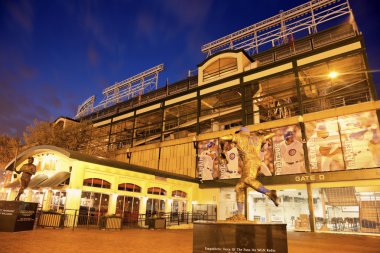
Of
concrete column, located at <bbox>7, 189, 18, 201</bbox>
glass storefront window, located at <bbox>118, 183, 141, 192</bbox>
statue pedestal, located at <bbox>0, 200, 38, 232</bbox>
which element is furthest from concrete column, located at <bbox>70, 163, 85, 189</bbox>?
concrete column, located at <bbox>7, 189, 18, 201</bbox>

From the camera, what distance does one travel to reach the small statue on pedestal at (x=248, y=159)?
6.45 meters

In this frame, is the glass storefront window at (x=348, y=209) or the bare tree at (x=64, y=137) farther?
the bare tree at (x=64, y=137)

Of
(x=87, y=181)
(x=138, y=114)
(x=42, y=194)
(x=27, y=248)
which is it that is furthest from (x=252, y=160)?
(x=138, y=114)

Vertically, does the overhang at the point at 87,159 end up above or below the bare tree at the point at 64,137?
below

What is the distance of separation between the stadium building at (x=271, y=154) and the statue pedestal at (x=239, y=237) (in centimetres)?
1324

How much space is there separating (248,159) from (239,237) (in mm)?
2016

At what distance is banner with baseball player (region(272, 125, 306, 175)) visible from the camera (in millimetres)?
21702

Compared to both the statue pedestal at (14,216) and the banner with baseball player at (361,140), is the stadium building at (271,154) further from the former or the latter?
the statue pedestal at (14,216)

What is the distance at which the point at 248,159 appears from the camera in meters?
6.77

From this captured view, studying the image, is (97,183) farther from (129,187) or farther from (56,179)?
(129,187)

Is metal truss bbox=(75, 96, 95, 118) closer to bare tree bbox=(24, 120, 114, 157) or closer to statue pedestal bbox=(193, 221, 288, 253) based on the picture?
bare tree bbox=(24, 120, 114, 157)

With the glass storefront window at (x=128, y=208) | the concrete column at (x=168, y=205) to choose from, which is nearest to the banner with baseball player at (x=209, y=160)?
the concrete column at (x=168, y=205)

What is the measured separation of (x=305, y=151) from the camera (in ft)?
70.5

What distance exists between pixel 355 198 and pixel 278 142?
7.16 metres
